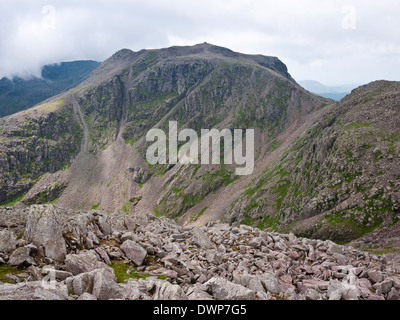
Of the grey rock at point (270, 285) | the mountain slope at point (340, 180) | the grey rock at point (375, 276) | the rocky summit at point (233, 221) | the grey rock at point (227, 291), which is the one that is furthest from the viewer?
the mountain slope at point (340, 180)

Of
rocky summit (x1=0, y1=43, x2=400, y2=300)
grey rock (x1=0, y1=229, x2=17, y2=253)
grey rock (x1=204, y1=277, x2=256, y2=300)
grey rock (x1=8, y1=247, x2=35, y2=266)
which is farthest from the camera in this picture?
grey rock (x1=0, y1=229, x2=17, y2=253)

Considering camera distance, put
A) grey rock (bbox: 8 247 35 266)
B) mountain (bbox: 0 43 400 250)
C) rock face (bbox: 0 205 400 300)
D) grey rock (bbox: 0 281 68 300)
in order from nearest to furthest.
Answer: grey rock (bbox: 0 281 68 300)
rock face (bbox: 0 205 400 300)
grey rock (bbox: 8 247 35 266)
mountain (bbox: 0 43 400 250)

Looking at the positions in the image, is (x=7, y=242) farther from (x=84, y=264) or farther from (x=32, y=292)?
(x=32, y=292)

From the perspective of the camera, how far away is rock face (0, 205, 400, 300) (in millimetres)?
13406

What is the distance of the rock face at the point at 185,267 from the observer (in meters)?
13.4

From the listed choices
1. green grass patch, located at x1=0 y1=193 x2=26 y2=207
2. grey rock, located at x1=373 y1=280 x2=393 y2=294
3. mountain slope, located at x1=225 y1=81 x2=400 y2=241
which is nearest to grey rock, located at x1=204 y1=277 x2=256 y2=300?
grey rock, located at x1=373 y1=280 x2=393 y2=294

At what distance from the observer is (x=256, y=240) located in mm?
25625

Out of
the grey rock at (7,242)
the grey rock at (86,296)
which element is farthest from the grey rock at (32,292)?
the grey rock at (7,242)

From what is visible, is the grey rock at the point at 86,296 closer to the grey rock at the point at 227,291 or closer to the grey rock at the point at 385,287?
the grey rock at the point at 227,291

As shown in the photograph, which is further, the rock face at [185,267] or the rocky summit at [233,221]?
the rocky summit at [233,221]

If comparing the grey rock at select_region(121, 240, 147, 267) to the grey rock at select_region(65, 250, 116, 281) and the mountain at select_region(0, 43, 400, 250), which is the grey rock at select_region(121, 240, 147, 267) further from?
the mountain at select_region(0, 43, 400, 250)

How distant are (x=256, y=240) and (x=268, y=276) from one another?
25.6ft

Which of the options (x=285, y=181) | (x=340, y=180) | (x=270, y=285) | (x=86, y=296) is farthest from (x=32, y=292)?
(x=285, y=181)

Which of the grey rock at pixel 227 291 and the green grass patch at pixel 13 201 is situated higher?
the grey rock at pixel 227 291
